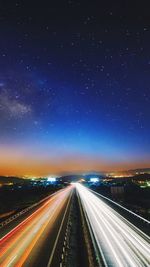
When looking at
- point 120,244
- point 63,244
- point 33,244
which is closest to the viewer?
point 120,244

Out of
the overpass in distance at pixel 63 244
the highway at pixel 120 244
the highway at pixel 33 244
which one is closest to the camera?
the highway at pixel 120 244

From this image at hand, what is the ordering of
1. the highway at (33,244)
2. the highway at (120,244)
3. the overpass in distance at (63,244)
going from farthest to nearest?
the highway at (33,244) → the overpass in distance at (63,244) → the highway at (120,244)

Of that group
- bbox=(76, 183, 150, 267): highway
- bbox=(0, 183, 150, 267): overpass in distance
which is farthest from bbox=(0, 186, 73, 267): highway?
bbox=(76, 183, 150, 267): highway

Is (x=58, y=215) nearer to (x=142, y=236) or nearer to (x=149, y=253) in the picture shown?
(x=142, y=236)

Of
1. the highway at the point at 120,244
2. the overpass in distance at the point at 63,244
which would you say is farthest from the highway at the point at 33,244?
the highway at the point at 120,244

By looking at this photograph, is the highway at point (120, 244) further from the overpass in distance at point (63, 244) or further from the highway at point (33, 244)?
the highway at point (33, 244)

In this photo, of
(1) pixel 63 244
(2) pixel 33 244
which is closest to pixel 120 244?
(1) pixel 63 244

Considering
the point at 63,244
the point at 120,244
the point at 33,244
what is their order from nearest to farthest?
the point at 120,244, the point at 33,244, the point at 63,244

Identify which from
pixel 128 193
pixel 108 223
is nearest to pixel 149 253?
pixel 108 223

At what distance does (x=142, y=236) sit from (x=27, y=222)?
26.6 m

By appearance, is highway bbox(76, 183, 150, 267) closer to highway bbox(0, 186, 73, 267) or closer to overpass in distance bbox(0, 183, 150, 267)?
overpass in distance bbox(0, 183, 150, 267)

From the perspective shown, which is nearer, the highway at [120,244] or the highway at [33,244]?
the highway at [120,244]

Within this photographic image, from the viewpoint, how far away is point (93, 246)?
4412 centimetres

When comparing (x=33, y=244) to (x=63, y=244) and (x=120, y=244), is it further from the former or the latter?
(x=120, y=244)
